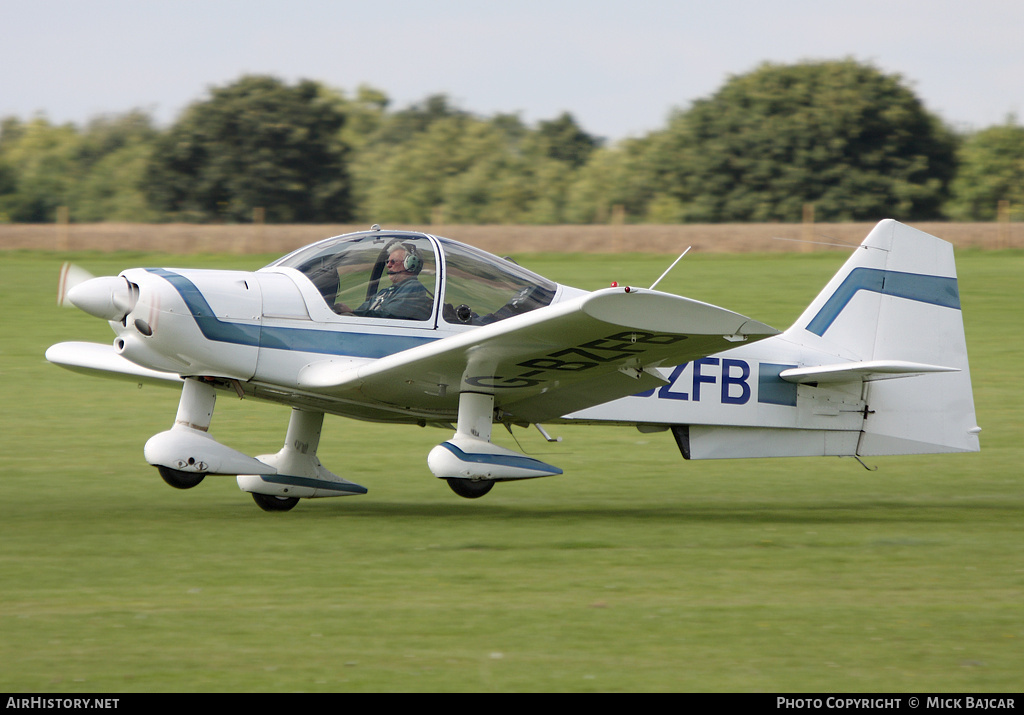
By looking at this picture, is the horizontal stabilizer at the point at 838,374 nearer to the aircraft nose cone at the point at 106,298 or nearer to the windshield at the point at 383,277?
the windshield at the point at 383,277

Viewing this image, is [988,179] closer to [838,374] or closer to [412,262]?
[838,374]

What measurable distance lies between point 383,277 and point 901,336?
13.7 feet

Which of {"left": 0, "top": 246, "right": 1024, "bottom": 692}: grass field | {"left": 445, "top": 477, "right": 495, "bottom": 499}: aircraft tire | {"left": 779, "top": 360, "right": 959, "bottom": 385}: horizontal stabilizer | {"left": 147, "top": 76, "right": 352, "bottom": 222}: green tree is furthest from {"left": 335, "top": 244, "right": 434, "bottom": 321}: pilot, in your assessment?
{"left": 147, "top": 76, "right": 352, "bottom": 222}: green tree

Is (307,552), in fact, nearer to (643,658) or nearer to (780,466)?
(643,658)

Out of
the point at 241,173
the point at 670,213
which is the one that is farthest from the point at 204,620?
the point at 670,213

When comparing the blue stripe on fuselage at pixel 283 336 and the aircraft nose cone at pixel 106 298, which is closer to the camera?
the aircraft nose cone at pixel 106 298

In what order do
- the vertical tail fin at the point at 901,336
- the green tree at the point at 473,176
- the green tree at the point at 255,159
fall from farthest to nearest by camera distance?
the green tree at the point at 473,176 → the green tree at the point at 255,159 → the vertical tail fin at the point at 901,336

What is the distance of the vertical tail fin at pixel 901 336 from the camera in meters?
9.24

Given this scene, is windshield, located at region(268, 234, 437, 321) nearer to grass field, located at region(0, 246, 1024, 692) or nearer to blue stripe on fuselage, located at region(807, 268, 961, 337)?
grass field, located at region(0, 246, 1024, 692)

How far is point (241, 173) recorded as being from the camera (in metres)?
44.3

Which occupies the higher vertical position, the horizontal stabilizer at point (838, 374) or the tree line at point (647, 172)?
the tree line at point (647, 172)

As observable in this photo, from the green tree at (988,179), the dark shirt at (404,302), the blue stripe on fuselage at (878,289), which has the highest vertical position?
the green tree at (988,179)

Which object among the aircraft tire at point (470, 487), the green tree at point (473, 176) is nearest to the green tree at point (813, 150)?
the green tree at point (473, 176)

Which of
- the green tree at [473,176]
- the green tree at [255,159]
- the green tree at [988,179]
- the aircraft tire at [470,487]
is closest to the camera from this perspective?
the aircraft tire at [470,487]
